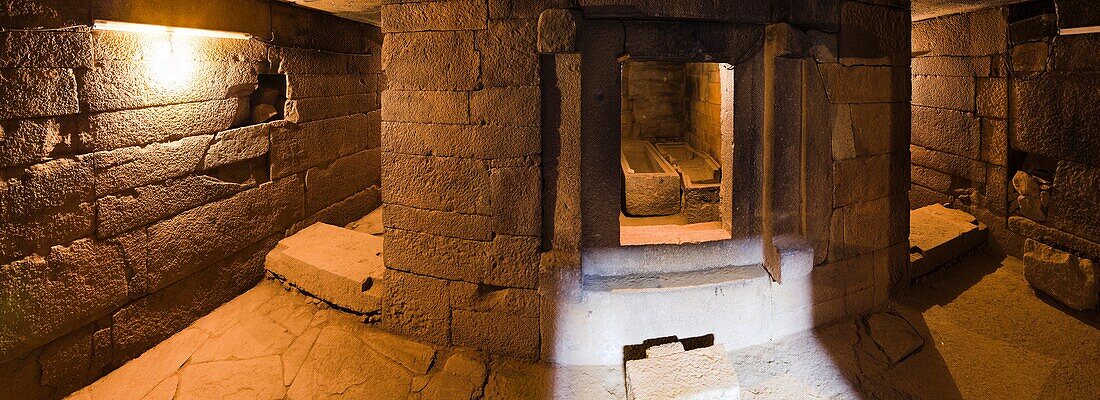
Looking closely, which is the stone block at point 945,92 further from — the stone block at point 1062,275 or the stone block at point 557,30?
the stone block at point 557,30

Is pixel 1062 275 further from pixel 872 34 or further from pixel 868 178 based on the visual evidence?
pixel 872 34

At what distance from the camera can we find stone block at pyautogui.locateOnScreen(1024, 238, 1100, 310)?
15.3 ft

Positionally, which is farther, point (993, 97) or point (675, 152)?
point (675, 152)

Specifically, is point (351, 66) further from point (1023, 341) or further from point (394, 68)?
point (1023, 341)

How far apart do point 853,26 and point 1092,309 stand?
9.93ft

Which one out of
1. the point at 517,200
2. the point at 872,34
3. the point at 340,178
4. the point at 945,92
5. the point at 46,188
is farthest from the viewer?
the point at 340,178

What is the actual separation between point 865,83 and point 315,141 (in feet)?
16.1

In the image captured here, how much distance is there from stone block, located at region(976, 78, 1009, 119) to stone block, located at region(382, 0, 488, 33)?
16.4ft

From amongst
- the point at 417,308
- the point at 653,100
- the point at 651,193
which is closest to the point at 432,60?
the point at 417,308

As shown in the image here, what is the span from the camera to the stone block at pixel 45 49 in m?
3.14

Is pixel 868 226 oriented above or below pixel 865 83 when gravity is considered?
below

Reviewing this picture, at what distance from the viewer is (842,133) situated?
14.0 feet

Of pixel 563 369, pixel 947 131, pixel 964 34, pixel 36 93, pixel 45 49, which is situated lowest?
pixel 563 369

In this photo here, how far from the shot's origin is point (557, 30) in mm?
3553
